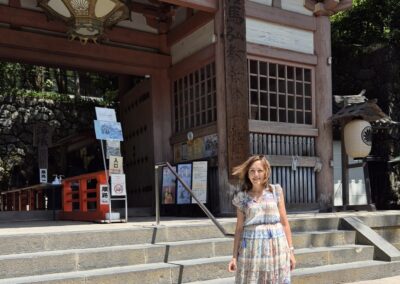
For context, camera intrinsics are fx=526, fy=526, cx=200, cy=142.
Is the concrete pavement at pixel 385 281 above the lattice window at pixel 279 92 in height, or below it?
below

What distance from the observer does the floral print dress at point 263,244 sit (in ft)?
13.5

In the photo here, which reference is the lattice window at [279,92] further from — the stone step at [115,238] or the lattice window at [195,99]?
Answer: the stone step at [115,238]

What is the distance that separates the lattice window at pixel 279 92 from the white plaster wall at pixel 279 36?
1.22 feet

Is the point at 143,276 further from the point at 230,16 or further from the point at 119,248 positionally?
the point at 230,16

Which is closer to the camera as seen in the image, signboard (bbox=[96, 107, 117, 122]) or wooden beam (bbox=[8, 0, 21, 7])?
signboard (bbox=[96, 107, 117, 122])

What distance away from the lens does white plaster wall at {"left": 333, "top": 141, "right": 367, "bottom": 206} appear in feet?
42.8

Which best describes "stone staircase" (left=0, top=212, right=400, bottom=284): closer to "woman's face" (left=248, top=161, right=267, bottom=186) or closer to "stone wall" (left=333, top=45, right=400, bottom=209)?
"woman's face" (left=248, top=161, right=267, bottom=186)

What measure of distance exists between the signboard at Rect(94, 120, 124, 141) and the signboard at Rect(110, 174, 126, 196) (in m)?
0.58

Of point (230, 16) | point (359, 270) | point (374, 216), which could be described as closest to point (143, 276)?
point (359, 270)

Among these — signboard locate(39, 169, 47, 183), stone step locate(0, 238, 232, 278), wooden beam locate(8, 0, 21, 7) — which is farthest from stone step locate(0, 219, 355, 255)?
signboard locate(39, 169, 47, 183)

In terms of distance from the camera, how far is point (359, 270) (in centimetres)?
700

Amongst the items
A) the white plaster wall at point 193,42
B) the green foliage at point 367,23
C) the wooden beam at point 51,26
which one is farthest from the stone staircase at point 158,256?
the green foliage at point 367,23

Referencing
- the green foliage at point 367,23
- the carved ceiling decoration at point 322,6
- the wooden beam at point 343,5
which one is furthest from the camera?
the green foliage at point 367,23

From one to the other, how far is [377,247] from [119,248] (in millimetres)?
3829
